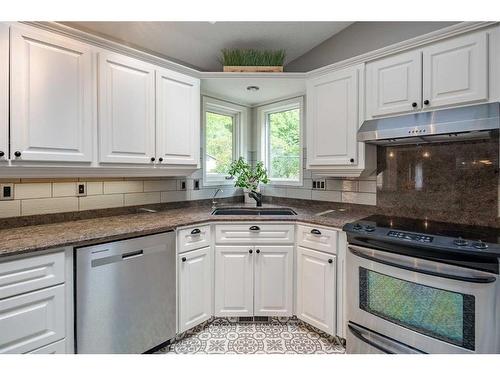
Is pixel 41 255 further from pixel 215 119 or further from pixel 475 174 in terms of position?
pixel 475 174

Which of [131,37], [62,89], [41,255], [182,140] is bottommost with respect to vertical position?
[41,255]

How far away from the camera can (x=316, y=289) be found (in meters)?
2.14

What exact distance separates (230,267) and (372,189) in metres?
1.42

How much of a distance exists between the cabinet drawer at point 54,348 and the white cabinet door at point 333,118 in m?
2.18

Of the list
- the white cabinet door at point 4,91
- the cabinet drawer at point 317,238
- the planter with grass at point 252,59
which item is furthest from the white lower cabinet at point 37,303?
the planter with grass at point 252,59

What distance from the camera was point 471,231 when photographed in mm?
1778

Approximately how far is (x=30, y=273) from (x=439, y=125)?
2468mm

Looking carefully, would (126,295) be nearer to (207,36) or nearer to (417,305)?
(417,305)

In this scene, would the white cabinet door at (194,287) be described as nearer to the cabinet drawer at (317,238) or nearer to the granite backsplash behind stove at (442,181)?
the cabinet drawer at (317,238)

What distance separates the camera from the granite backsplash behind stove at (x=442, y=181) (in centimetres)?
189

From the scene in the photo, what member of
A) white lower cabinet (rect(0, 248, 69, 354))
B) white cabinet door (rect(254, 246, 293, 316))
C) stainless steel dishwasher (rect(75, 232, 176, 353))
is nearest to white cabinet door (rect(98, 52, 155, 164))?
stainless steel dishwasher (rect(75, 232, 176, 353))

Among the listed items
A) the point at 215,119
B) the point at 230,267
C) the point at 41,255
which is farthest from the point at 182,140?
the point at 41,255

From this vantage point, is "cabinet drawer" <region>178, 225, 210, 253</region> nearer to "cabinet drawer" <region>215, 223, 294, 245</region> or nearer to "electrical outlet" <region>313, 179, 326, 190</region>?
"cabinet drawer" <region>215, 223, 294, 245</region>

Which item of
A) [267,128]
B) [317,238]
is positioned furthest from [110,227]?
[267,128]
